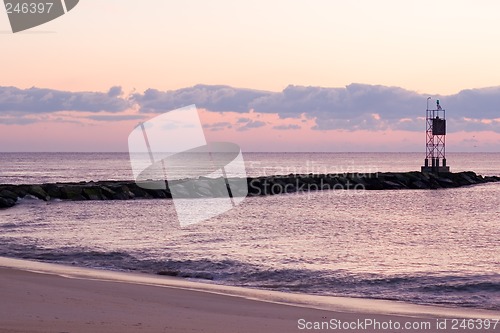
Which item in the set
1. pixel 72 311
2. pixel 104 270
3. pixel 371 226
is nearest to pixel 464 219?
pixel 371 226

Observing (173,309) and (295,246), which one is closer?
(173,309)

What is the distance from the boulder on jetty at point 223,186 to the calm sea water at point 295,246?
408cm

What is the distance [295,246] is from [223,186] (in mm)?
28571

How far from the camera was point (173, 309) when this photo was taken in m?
9.96

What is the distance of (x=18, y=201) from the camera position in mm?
36875

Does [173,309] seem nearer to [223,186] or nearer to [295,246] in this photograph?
[295,246]

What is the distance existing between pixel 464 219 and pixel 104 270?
19.5 metres

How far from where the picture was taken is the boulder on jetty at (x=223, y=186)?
3894cm

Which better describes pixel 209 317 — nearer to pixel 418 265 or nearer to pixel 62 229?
pixel 418 265

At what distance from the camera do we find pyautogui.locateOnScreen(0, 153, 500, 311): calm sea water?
46.3 feet

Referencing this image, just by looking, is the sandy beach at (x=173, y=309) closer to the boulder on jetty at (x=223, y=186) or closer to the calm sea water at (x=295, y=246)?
the calm sea water at (x=295, y=246)

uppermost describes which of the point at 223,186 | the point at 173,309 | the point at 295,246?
the point at 173,309

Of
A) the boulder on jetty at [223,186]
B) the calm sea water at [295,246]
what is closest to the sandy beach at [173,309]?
the calm sea water at [295,246]

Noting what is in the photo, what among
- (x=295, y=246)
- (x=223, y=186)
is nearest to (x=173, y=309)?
(x=295, y=246)
